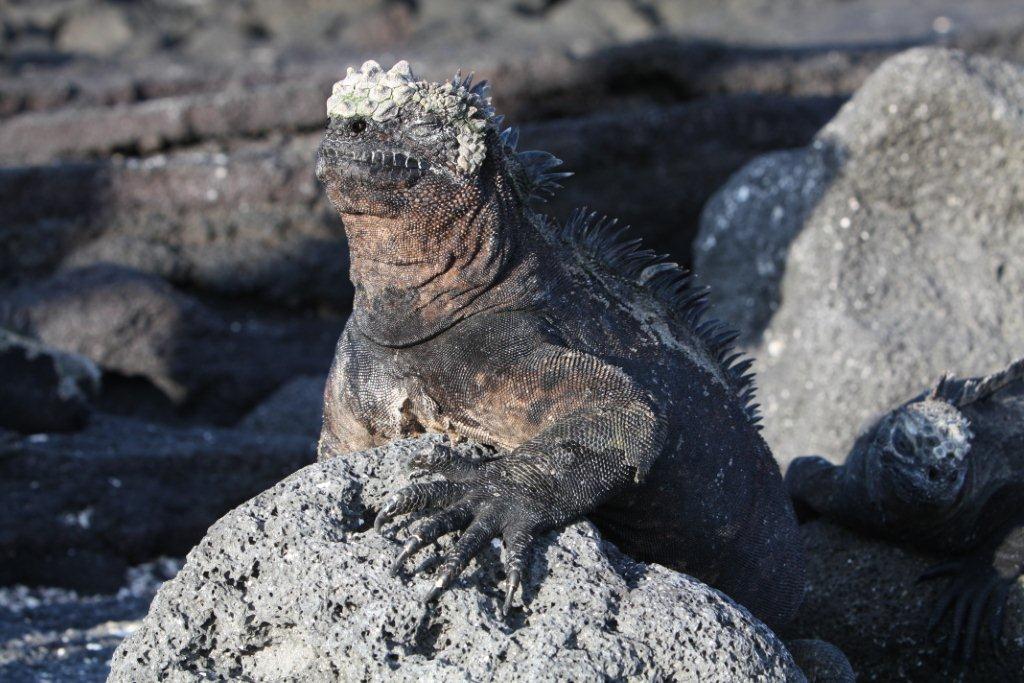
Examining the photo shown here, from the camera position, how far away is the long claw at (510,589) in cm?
248

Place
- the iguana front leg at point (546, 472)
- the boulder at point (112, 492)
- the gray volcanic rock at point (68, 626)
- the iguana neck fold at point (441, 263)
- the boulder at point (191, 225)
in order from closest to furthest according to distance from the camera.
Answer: the iguana front leg at point (546, 472) → the iguana neck fold at point (441, 263) → the gray volcanic rock at point (68, 626) → the boulder at point (112, 492) → the boulder at point (191, 225)

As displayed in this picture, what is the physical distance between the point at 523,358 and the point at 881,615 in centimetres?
151

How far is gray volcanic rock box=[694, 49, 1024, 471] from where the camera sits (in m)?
5.59

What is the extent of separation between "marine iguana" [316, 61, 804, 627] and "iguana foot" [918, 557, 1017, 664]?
529 millimetres

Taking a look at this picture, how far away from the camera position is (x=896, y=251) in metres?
5.95

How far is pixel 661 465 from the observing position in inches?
123

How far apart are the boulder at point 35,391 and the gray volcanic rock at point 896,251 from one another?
10.0 feet

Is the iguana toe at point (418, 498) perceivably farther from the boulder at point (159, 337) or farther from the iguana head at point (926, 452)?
the boulder at point (159, 337)

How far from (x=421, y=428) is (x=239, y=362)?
13.9ft

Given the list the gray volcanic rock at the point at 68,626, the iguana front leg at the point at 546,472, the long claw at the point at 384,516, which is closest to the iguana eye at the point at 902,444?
the iguana front leg at the point at 546,472

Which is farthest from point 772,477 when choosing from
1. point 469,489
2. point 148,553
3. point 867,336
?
point 148,553

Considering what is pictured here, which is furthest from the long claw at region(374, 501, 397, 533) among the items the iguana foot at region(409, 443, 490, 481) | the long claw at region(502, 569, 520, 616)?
the long claw at region(502, 569, 520, 616)

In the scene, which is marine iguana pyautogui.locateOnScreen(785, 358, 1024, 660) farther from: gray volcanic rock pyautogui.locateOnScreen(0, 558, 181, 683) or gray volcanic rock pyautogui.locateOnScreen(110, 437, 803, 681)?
gray volcanic rock pyautogui.locateOnScreen(0, 558, 181, 683)

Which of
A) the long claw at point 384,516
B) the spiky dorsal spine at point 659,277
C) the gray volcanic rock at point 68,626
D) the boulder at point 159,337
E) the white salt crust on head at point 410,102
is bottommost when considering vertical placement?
the gray volcanic rock at point 68,626
